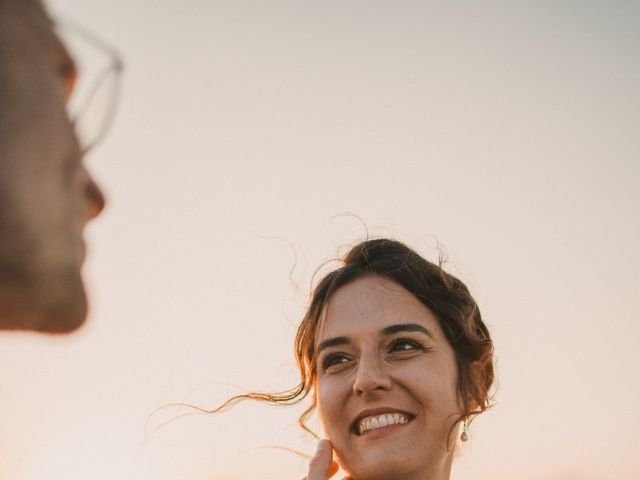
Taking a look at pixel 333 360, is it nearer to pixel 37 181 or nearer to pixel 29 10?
pixel 37 181

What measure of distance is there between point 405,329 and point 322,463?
38.8 inches

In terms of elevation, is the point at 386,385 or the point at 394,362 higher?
the point at 394,362

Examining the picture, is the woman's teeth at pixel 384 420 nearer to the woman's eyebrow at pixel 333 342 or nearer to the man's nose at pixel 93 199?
the woman's eyebrow at pixel 333 342

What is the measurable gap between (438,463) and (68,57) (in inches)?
121

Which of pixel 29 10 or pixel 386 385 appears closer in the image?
pixel 29 10

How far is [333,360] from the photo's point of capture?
4.07 m

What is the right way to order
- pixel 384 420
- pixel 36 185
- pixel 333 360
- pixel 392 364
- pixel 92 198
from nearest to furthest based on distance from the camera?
pixel 36 185
pixel 92 198
pixel 384 420
pixel 392 364
pixel 333 360

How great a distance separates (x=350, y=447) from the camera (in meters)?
3.79

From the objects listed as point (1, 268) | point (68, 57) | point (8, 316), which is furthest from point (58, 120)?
point (8, 316)

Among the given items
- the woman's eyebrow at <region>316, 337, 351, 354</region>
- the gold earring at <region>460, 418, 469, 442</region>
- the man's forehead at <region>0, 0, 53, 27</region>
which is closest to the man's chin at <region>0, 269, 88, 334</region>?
the man's forehead at <region>0, 0, 53, 27</region>

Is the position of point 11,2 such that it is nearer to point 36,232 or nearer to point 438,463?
point 36,232

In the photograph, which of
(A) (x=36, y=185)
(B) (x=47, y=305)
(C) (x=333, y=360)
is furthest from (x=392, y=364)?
(A) (x=36, y=185)

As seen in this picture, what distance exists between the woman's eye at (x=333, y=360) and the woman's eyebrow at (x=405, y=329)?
0.35 meters

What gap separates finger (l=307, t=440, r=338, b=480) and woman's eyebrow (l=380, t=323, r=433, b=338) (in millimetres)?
835
